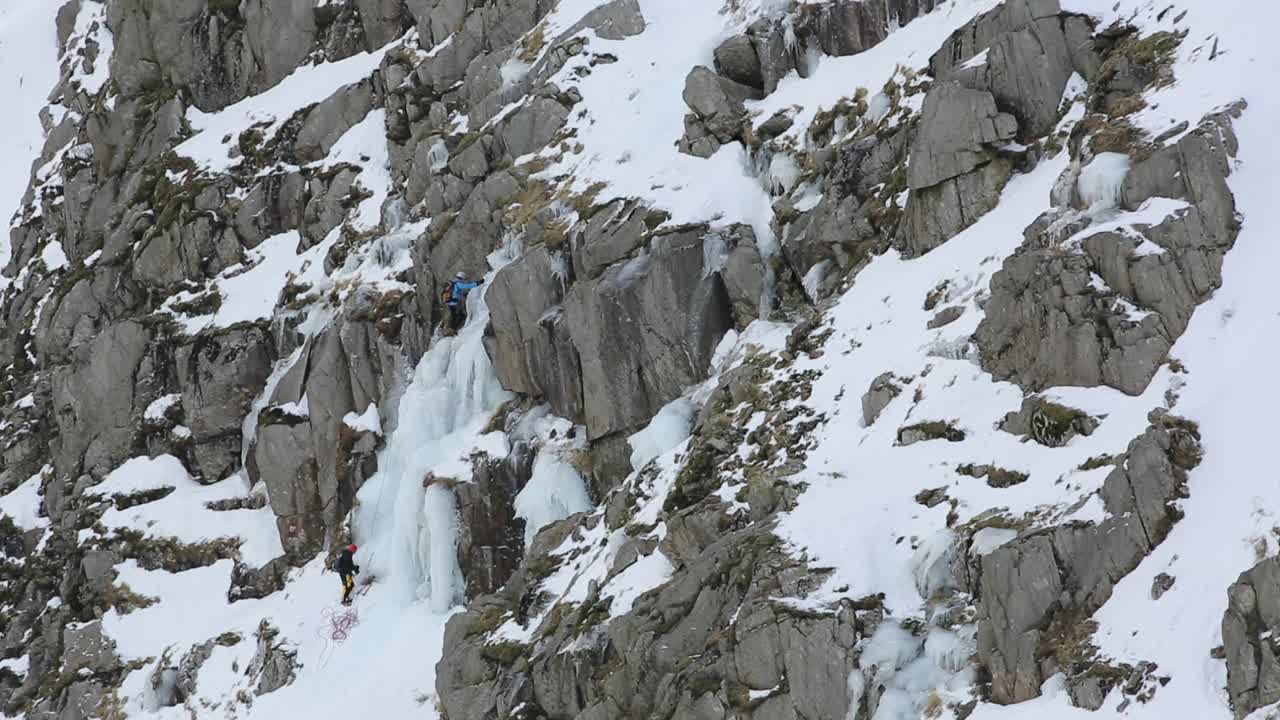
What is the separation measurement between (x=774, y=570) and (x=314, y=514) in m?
18.0

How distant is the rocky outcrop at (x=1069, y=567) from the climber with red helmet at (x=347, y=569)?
57.9ft

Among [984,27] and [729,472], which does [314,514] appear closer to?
[729,472]

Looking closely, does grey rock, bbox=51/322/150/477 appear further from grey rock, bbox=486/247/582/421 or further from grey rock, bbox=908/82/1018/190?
grey rock, bbox=908/82/1018/190

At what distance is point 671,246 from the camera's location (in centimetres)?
2734

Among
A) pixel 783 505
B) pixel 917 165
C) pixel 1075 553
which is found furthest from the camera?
pixel 917 165

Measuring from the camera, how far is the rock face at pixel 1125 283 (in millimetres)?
17656

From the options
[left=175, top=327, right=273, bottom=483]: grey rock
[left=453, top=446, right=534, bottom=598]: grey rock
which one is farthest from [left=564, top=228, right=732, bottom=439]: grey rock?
[left=175, top=327, right=273, bottom=483]: grey rock

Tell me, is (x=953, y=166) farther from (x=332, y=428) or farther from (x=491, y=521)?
(x=332, y=428)

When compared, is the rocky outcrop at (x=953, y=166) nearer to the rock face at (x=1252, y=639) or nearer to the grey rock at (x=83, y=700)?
the rock face at (x=1252, y=639)

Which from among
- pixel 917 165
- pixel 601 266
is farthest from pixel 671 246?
pixel 917 165

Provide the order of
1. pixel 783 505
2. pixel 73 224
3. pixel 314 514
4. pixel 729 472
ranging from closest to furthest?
pixel 783 505 → pixel 729 472 → pixel 314 514 → pixel 73 224

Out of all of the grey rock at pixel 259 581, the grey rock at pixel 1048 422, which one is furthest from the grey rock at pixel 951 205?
the grey rock at pixel 259 581

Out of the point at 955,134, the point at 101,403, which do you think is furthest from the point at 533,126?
the point at 101,403

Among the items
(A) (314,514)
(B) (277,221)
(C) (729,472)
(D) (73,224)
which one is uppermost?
(D) (73,224)
